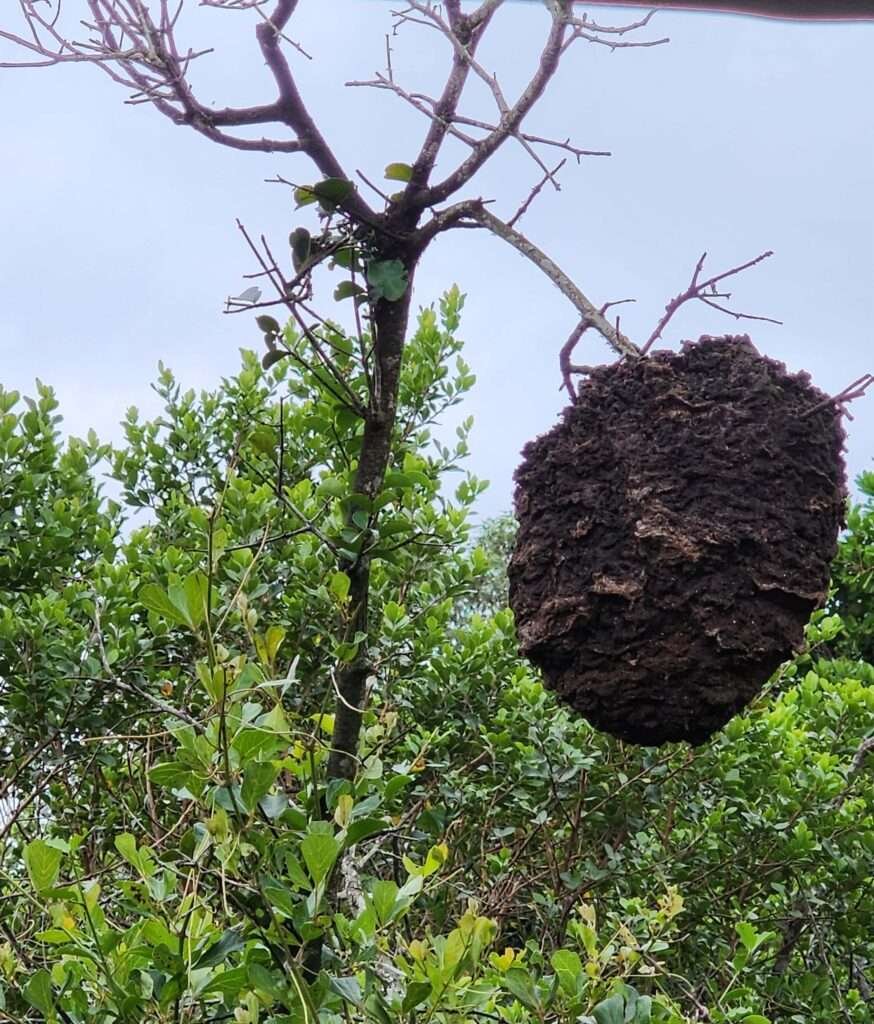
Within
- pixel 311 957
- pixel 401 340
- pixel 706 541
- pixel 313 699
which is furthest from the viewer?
pixel 313 699

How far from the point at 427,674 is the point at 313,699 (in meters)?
0.32

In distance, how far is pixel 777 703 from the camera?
2830mm

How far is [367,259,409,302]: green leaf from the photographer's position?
1167 millimetres

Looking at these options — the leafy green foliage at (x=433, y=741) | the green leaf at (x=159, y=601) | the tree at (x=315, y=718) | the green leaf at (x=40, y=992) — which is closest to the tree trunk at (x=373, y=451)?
the tree at (x=315, y=718)

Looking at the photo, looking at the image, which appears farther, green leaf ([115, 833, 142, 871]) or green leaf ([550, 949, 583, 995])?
green leaf ([550, 949, 583, 995])

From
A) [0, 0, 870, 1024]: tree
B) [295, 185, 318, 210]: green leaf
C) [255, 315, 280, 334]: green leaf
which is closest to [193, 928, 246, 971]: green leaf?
[0, 0, 870, 1024]: tree

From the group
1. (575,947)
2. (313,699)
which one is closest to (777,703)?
(575,947)

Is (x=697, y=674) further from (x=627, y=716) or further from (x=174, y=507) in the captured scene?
(x=174, y=507)

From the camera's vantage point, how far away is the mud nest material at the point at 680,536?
3.29 ft

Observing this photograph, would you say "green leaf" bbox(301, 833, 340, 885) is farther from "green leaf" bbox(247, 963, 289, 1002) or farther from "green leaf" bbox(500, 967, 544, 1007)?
"green leaf" bbox(500, 967, 544, 1007)

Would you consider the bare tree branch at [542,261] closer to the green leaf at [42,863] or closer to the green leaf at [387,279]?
the green leaf at [387,279]

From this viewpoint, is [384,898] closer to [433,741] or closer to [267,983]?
[267,983]

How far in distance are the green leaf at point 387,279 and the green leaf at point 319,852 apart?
0.56 m

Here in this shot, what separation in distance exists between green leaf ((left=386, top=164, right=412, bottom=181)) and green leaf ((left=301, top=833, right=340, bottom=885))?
2.24 feet
